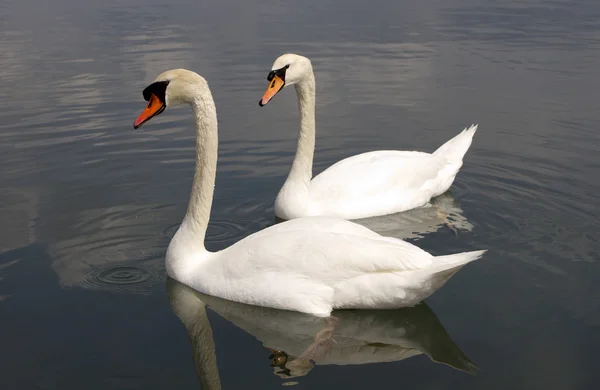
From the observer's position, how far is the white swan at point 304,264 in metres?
6.30

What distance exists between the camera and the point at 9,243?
27.2 ft

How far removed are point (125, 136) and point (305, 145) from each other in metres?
4.03

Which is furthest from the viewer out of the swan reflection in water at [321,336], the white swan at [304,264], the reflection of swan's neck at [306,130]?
the reflection of swan's neck at [306,130]

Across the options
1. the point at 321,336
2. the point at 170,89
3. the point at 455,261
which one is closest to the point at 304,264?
the point at 321,336

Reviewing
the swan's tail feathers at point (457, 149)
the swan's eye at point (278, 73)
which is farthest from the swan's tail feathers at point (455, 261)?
the swan's tail feathers at point (457, 149)

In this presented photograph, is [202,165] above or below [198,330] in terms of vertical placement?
above

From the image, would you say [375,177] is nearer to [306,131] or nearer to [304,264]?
[306,131]

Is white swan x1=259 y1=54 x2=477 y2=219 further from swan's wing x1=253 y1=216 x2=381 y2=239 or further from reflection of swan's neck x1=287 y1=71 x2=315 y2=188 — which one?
swan's wing x1=253 y1=216 x2=381 y2=239

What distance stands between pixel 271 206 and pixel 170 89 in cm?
274

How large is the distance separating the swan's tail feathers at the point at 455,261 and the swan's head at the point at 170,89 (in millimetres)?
2561

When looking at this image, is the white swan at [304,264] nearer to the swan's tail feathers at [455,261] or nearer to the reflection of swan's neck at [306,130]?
the swan's tail feathers at [455,261]

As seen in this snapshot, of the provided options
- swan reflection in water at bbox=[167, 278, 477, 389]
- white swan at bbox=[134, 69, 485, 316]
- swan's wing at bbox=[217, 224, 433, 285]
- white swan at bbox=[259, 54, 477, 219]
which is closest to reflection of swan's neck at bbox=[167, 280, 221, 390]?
swan reflection in water at bbox=[167, 278, 477, 389]

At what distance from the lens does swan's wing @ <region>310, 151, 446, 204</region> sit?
9.12m

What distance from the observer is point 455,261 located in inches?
239
